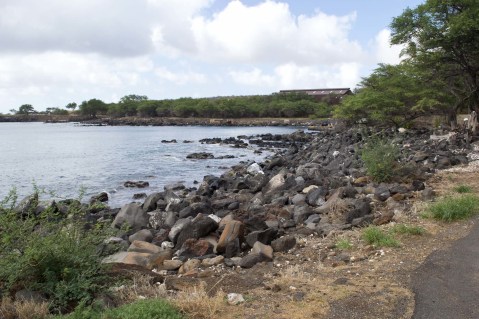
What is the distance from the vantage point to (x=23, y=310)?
436cm

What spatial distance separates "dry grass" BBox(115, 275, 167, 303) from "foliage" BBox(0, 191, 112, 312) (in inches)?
10.1

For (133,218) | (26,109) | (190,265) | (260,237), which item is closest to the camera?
(190,265)

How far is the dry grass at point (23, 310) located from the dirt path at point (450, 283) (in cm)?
362

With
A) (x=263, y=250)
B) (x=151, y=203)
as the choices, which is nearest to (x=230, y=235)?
(x=263, y=250)

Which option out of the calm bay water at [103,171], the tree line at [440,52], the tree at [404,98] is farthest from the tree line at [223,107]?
the calm bay water at [103,171]

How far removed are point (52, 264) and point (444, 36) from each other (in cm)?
2257

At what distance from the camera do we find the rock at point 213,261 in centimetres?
673

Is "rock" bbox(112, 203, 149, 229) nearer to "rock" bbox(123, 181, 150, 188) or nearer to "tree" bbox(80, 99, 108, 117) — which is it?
"rock" bbox(123, 181, 150, 188)

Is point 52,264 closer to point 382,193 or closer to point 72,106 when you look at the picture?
point 382,193

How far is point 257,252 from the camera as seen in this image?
671 cm

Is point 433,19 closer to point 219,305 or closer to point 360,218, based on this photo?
point 360,218

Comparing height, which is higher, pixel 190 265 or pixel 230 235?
pixel 230 235

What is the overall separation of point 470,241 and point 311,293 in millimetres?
3161

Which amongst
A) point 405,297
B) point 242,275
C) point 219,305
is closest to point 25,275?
point 219,305
